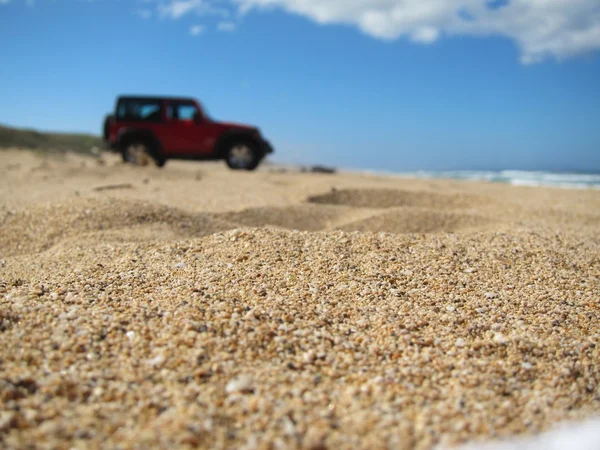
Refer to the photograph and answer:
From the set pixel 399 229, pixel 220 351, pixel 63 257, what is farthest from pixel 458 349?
pixel 399 229

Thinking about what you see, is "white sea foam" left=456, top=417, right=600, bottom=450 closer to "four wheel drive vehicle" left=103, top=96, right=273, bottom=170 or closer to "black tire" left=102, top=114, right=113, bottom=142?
"four wheel drive vehicle" left=103, top=96, right=273, bottom=170

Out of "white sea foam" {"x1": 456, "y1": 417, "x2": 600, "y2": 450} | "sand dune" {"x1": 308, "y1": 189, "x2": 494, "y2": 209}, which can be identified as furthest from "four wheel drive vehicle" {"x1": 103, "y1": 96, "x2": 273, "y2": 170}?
"white sea foam" {"x1": 456, "y1": 417, "x2": 600, "y2": 450}

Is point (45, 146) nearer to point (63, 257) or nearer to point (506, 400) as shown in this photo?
point (63, 257)

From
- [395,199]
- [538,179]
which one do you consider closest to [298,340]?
[395,199]

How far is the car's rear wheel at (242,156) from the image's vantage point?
33.4 feet

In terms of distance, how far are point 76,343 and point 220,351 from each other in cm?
45

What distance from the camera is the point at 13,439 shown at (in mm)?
1193

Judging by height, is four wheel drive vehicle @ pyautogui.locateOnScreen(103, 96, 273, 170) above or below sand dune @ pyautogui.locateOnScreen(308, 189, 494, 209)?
above

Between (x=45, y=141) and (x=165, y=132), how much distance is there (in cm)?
1052

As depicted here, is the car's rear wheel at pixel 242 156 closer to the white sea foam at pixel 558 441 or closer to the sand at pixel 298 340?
the sand at pixel 298 340

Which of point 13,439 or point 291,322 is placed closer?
point 13,439

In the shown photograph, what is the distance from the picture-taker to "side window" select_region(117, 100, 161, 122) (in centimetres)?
979

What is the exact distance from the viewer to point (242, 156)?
10.3 meters

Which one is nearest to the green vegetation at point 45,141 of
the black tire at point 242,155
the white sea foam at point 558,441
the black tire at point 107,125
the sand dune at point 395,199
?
the black tire at point 107,125
